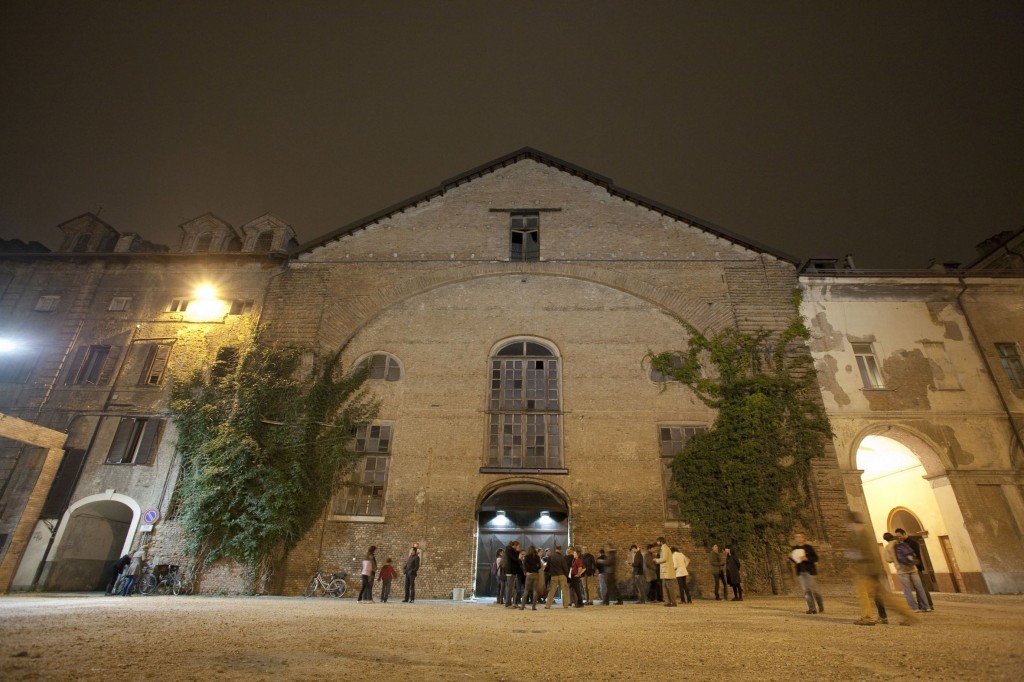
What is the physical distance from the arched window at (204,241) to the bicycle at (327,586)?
529 inches

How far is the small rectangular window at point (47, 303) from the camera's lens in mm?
18219

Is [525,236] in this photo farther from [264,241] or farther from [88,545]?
[88,545]

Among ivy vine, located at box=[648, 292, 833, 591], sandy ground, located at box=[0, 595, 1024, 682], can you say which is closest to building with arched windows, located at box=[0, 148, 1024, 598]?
ivy vine, located at box=[648, 292, 833, 591]

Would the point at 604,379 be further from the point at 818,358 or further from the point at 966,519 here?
the point at 966,519

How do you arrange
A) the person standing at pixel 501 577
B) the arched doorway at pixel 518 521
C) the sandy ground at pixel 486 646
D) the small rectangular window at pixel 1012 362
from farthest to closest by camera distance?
the small rectangular window at pixel 1012 362
the arched doorway at pixel 518 521
the person standing at pixel 501 577
the sandy ground at pixel 486 646

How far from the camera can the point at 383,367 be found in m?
16.5

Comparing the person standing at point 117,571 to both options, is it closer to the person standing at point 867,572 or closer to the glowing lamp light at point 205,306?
the glowing lamp light at point 205,306

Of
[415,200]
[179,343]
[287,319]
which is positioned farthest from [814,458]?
[179,343]

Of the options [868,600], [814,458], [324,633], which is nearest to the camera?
[324,633]

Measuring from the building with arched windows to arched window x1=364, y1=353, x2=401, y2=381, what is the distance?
2.6 inches

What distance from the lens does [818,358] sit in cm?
1591

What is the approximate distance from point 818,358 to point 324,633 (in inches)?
623

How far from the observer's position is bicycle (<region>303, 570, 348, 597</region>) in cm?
1327

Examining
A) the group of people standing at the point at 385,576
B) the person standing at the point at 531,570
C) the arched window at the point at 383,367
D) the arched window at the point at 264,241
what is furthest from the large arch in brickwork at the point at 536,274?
the person standing at the point at 531,570
